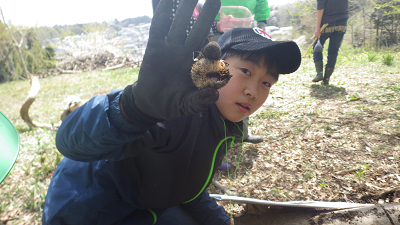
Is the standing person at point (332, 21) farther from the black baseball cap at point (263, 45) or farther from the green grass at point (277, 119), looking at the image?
the black baseball cap at point (263, 45)

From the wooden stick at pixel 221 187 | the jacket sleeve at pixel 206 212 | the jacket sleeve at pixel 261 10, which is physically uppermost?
the jacket sleeve at pixel 261 10

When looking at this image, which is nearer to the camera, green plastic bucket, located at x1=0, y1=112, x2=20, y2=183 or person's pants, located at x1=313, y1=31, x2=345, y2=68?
green plastic bucket, located at x1=0, y1=112, x2=20, y2=183

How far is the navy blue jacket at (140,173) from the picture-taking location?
1.08m

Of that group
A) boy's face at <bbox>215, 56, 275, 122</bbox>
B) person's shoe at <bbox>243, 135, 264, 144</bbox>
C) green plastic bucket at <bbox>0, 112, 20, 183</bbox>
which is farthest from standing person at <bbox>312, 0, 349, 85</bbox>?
green plastic bucket at <bbox>0, 112, 20, 183</bbox>

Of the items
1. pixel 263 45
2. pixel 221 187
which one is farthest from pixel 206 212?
pixel 263 45

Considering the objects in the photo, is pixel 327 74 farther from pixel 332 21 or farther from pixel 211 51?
pixel 211 51

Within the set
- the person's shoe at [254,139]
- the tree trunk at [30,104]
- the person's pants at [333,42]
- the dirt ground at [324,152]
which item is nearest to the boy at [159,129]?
the dirt ground at [324,152]

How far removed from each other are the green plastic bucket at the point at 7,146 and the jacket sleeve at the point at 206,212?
112 centimetres

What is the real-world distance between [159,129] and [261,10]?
2.45 meters

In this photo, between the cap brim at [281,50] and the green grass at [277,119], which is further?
the green grass at [277,119]

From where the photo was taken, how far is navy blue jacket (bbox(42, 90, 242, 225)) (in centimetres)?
108

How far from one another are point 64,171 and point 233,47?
120 cm

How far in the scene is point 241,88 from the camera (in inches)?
44.6

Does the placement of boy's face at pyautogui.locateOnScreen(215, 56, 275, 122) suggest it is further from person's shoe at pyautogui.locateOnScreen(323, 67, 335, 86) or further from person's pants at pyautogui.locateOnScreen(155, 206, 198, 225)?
person's shoe at pyautogui.locateOnScreen(323, 67, 335, 86)
